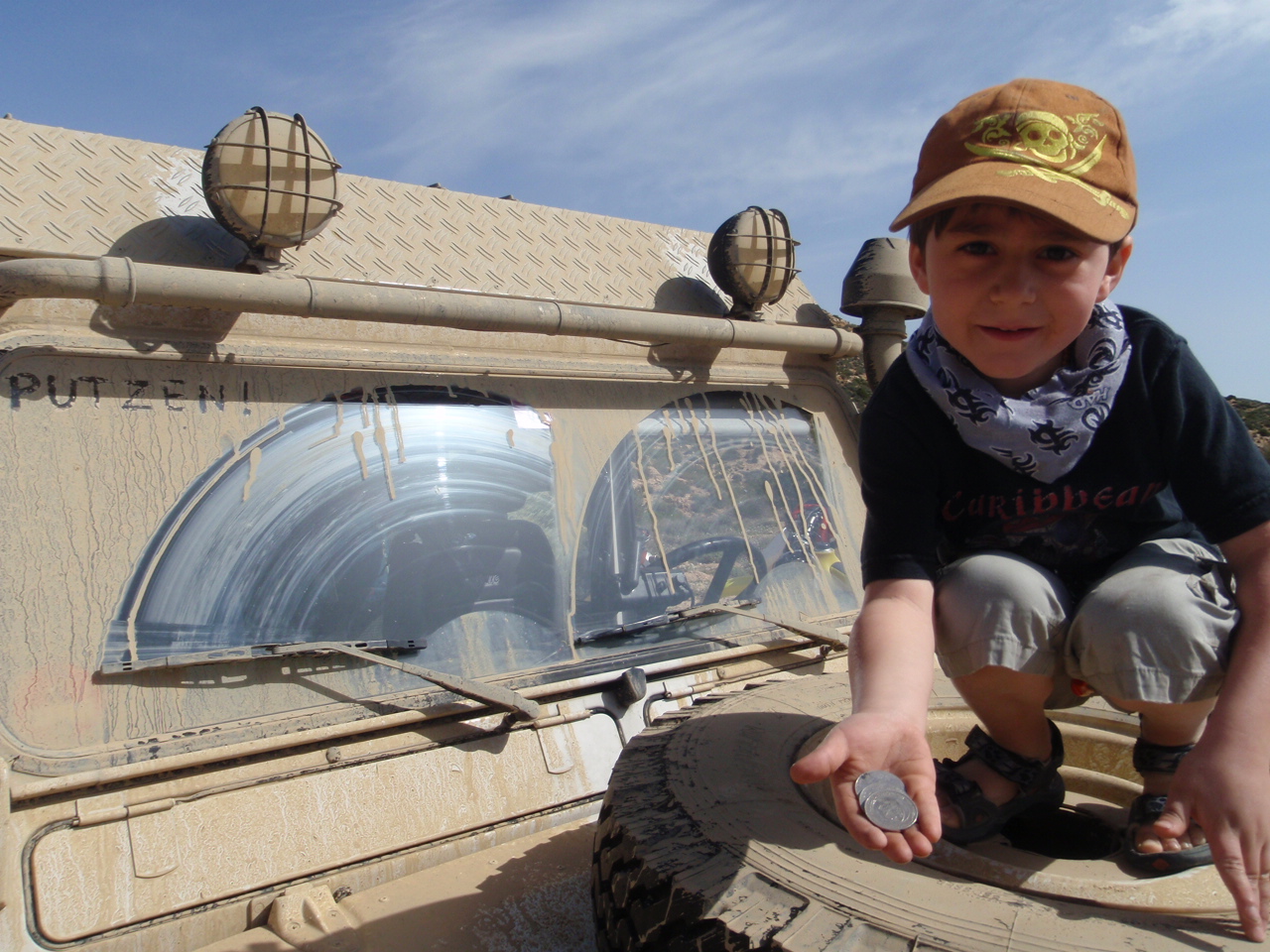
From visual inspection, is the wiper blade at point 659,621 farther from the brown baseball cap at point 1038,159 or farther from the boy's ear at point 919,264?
the brown baseball cap at point 1038,159

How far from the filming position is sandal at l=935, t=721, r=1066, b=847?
1.39m

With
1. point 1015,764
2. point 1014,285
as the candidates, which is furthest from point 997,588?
point 1014,285

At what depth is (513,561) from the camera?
2.19 m

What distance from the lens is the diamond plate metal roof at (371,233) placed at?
203 centimetres

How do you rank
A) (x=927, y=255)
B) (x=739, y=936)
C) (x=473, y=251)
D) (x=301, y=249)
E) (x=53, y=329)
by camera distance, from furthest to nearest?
1. (x=473, y=251)
2. (x=301, y=249)
3. (x=53, y=329)
4. (x=927, y=255)
5. (x=739, y=936)

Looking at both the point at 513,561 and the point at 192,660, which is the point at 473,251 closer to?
the point at 513,561

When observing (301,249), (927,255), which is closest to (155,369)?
(301,249)

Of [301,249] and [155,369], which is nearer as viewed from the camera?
[155,369]

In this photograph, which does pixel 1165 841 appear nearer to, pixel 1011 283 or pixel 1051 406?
pixel 1051 406

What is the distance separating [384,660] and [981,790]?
3.46ft

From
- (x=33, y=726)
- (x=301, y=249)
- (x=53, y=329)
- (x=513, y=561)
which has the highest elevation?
(x=301, y=249)

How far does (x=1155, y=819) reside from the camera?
1290 millimetres

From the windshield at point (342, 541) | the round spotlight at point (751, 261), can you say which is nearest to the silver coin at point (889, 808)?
the windshield at point (342, 541)

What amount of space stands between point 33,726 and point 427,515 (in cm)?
78
